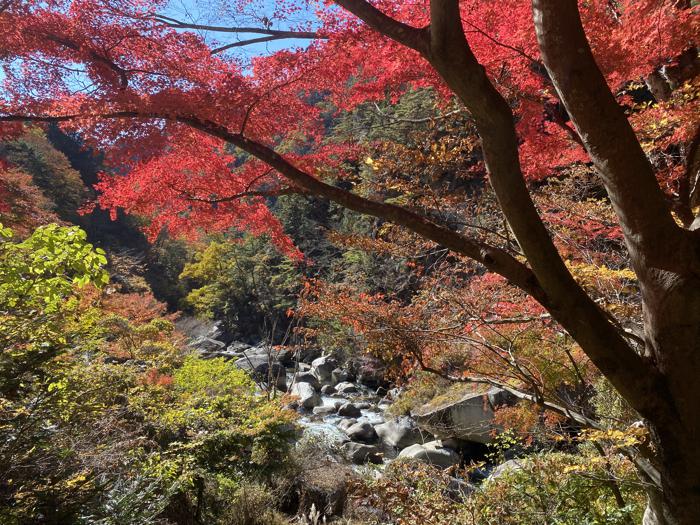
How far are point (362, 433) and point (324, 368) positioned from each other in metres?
7.04

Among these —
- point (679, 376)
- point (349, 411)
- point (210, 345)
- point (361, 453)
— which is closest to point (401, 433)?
point (361, 453)

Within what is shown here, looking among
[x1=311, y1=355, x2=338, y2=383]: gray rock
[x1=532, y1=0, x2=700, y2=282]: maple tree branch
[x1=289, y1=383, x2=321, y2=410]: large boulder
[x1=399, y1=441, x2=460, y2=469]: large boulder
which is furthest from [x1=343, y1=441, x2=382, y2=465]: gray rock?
[x1=532, y1=0, x2=700, y2=282]: maple tree branch

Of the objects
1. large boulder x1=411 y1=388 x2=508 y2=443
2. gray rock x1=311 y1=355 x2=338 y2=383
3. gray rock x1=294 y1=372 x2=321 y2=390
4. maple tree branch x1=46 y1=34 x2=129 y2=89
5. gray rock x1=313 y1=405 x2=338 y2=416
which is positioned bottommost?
gray rock x1=313 y1=405 x2=338 y2=416

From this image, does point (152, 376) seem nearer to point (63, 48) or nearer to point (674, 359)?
point (63, 48)

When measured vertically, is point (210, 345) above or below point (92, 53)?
below

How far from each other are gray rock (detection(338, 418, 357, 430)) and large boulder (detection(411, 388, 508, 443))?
2.82m

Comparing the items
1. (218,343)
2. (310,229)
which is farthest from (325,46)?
(218,343)

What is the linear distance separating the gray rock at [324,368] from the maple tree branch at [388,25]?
670 inches

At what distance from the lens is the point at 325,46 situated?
12.6 ft

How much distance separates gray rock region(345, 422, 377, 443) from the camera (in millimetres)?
11203

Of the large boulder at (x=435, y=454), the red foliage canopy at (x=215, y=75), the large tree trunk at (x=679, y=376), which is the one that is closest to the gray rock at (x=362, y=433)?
the large boulder at (x=435, y=454)

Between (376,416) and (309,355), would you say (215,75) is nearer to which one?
(376,416)

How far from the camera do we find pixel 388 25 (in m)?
1.85

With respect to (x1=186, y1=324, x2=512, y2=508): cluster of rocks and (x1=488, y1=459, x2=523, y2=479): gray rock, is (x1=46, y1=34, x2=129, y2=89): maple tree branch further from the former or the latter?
(x1=186, y1=324, x2=512, y2=508): cluster of rocks
